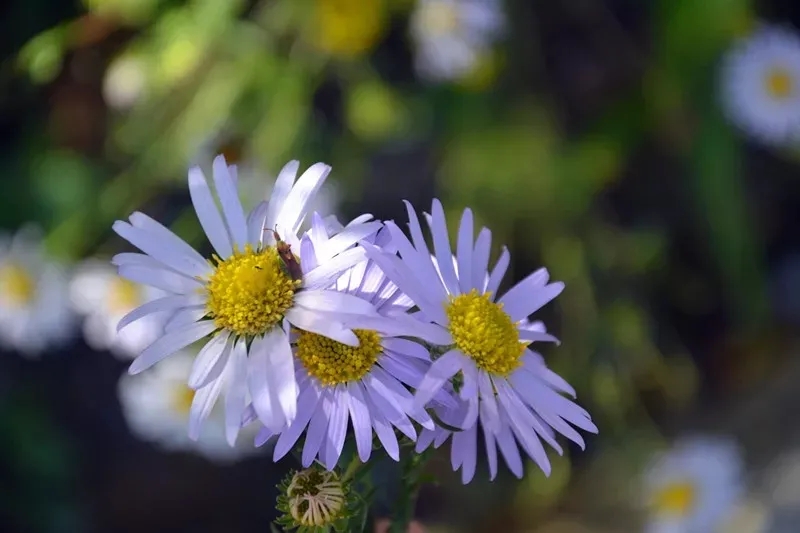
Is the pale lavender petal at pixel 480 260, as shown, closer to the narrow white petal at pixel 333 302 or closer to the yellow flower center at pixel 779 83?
the narrow white petal at pixel 333 302

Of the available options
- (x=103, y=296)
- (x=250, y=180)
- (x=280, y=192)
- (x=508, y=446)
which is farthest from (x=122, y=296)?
(x=508, y=446)

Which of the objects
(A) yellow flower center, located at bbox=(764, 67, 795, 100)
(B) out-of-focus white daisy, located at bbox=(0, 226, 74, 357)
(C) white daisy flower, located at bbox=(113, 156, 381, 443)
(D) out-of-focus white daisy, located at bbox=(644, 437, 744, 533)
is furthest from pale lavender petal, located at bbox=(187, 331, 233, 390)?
(A) yellow flower center, located at bbox=(764, 67, 795, 100)

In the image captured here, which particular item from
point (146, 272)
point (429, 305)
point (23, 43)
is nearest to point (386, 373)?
point (429, 305)

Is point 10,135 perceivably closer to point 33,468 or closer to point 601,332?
point 33,468

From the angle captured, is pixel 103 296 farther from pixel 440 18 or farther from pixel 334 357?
pixel 334 357

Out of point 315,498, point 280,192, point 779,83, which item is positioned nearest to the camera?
point 315,498

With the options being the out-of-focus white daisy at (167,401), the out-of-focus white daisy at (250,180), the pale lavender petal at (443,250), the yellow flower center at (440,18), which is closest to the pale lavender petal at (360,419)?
the pale lavender petal at (443,250)
